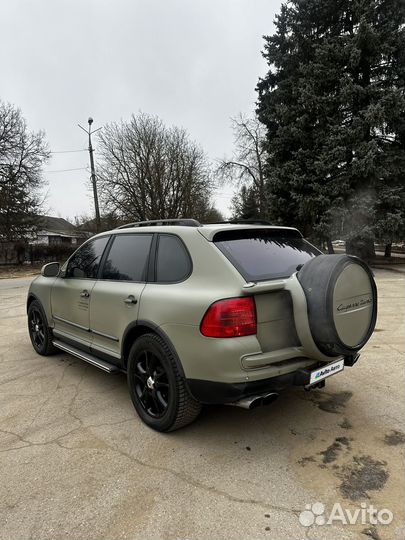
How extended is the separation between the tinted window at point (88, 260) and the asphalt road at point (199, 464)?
1.25 metres

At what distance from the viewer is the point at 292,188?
1652 cm

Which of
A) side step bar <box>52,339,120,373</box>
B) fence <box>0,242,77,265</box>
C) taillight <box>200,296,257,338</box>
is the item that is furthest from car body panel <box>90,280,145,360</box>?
fence <box>0,242,77,265</box>

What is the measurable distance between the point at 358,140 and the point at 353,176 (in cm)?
146

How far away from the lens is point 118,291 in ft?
11.3

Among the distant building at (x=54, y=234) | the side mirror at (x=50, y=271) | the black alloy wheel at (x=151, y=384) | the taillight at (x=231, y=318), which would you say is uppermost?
the distant building at (x=54, y=234)

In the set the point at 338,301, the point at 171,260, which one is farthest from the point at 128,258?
the point at 338,301

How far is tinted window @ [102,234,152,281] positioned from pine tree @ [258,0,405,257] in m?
13.2

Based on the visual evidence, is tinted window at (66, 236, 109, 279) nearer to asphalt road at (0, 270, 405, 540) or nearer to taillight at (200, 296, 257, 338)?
asphalt road at (0, 270, 405, 540)

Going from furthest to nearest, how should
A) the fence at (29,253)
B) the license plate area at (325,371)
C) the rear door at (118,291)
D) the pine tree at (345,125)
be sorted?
the fence at (29,253), the pine tree at (345,125), the rear door at (118,291), the license plate area at (325,371)

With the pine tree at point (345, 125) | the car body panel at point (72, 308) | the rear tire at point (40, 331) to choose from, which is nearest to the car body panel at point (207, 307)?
the car body panel at point (72, 308)

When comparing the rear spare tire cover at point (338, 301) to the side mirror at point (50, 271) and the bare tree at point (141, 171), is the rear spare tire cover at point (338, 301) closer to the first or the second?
the side mirror at point (50, 271)

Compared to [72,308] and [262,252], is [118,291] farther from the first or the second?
[262,252]

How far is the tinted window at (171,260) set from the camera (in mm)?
2963

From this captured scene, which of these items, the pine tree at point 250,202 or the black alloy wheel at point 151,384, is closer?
the black alloy wheel at point 151,384
